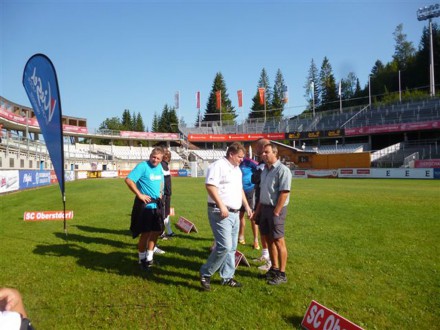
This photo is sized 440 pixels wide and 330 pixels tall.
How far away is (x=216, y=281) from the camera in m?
4.36

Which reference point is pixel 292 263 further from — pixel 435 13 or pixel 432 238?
pixel 435 13

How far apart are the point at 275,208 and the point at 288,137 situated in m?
50.8

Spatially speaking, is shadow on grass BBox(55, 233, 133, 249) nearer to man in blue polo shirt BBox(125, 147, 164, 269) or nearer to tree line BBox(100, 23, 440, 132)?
man in blue polo shirt BBox(125, 147, 164, 269)

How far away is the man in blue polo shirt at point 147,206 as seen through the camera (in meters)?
4.67

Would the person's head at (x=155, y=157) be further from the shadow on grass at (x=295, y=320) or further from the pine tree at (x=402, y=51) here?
the pine tree at (x=402, y=51)

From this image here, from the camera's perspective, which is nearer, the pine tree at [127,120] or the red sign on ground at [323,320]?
the red sign on ground at [323,320]

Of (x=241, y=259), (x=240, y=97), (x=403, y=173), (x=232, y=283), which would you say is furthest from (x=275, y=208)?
(x=240, y=97)

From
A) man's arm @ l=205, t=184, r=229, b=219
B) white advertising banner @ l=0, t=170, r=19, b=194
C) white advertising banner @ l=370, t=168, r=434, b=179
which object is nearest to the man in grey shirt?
man's arm @ l=205, t=184, r=229, b=219

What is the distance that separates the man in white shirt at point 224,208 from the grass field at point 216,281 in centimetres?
35

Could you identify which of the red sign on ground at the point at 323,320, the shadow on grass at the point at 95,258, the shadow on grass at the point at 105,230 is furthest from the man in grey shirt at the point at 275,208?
the shadow on grass at the point at 105,230

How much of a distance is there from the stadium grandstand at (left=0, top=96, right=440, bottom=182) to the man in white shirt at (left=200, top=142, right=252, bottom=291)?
25.5 meters

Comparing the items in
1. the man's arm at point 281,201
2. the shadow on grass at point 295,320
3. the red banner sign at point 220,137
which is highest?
the red banner sign at point 220,137

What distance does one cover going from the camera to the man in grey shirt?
164 inches

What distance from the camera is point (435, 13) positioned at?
137 ft
